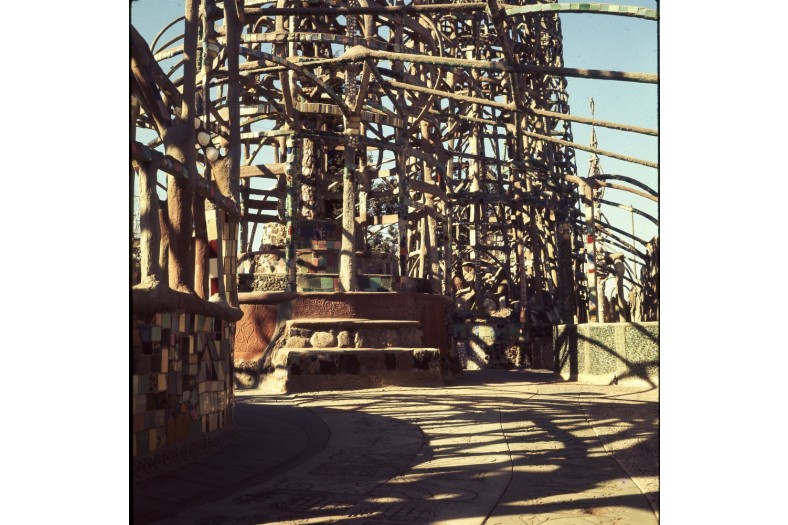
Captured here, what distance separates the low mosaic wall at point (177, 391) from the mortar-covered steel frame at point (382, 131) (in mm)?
422

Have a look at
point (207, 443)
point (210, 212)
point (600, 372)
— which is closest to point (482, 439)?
point (207, 443)

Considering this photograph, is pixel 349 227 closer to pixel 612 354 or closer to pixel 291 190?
pixel 291 190

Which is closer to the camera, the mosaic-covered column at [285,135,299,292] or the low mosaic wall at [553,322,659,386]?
the low mosaic wall at [553,322,659,386]

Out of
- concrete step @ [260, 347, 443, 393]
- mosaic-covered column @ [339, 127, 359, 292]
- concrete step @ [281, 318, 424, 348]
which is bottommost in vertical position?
concrete step @ [260, 347, 443, 393]

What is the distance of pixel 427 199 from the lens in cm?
2278

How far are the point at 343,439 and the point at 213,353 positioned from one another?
60.4 inches

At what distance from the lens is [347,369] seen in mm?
14039

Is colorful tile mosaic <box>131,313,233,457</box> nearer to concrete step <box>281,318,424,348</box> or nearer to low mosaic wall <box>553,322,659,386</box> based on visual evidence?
low mosaic wall <box>553,322,659,386</box>

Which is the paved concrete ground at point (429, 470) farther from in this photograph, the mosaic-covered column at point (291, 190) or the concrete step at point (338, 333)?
the mosaic-covered column at point (291, 190)

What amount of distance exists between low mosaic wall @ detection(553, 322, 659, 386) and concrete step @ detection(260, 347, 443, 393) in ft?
8.30

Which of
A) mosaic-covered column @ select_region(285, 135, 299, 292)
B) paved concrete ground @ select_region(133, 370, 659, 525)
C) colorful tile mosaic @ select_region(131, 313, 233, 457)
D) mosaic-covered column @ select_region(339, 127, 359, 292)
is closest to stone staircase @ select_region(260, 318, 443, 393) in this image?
mosaic-covered column @ select_region(339, 127, 359, 292)

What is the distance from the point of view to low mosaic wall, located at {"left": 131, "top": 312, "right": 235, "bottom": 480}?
5.05m

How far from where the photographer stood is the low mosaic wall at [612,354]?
10.6 meters

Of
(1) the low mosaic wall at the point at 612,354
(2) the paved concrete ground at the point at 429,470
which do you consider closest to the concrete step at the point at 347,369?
(1) the low mosaic wall at the point at 612,354
